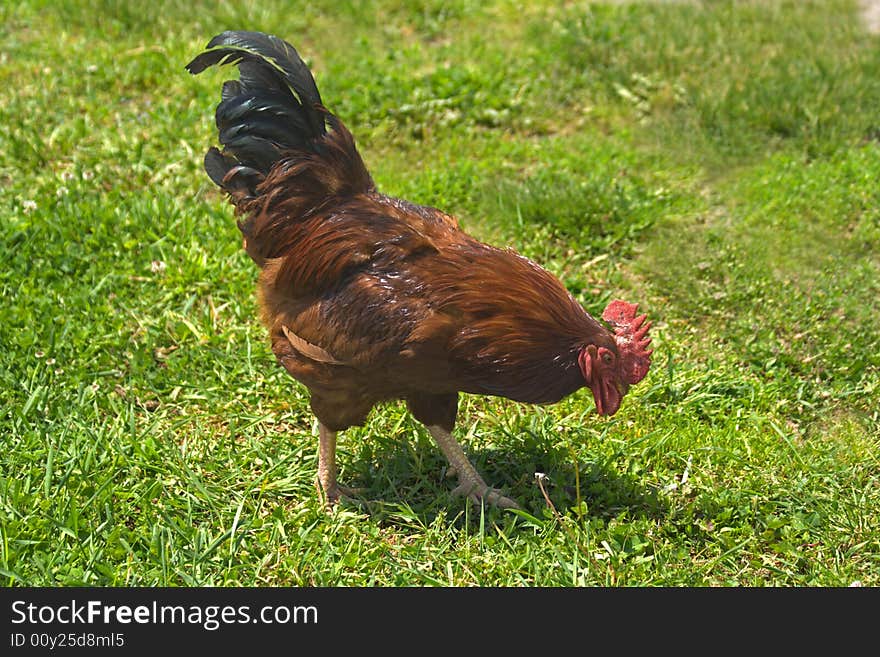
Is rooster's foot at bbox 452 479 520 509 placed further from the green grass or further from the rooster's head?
the rooster's head

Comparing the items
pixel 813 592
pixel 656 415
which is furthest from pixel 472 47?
pixel 813 592

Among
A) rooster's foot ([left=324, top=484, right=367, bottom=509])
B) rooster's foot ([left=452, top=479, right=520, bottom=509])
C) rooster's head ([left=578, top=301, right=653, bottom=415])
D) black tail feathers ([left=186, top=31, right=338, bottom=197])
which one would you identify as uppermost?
black tail feathers ([left=186, top=31, right=338, bottom=197])

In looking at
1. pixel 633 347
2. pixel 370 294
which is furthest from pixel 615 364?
pixel 370 294

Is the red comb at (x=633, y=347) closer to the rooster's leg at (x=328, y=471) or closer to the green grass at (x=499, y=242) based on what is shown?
the green grass at (x=499, y=242)

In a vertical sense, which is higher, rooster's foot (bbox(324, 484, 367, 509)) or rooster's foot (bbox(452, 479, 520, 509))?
rooster's foot (bbox(452, 479, 520, 509))

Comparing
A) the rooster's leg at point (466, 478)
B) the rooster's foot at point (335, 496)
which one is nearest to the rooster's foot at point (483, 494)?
the rooster's leg at point (466, 478)

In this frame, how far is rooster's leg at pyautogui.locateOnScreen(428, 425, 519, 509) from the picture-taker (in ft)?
14.6

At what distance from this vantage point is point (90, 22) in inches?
318

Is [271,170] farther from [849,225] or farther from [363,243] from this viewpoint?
[849,225]

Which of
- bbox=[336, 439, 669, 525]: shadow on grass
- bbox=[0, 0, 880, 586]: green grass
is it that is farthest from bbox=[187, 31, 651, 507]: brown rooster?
bbox=[0, 0, 880, 586]: green grass

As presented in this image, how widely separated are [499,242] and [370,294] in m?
2.32

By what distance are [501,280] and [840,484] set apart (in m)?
1.90

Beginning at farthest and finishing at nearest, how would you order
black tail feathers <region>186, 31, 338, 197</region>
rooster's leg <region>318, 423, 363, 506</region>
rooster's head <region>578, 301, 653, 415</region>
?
rooster's leg <region>318, 423, 363, 506</region>, black tail feathers <region>186, 31, 338, 197</region>, rooster's head <region>578, 301, 653, 415</region>

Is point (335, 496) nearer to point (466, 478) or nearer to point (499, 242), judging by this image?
point (466, 478)
